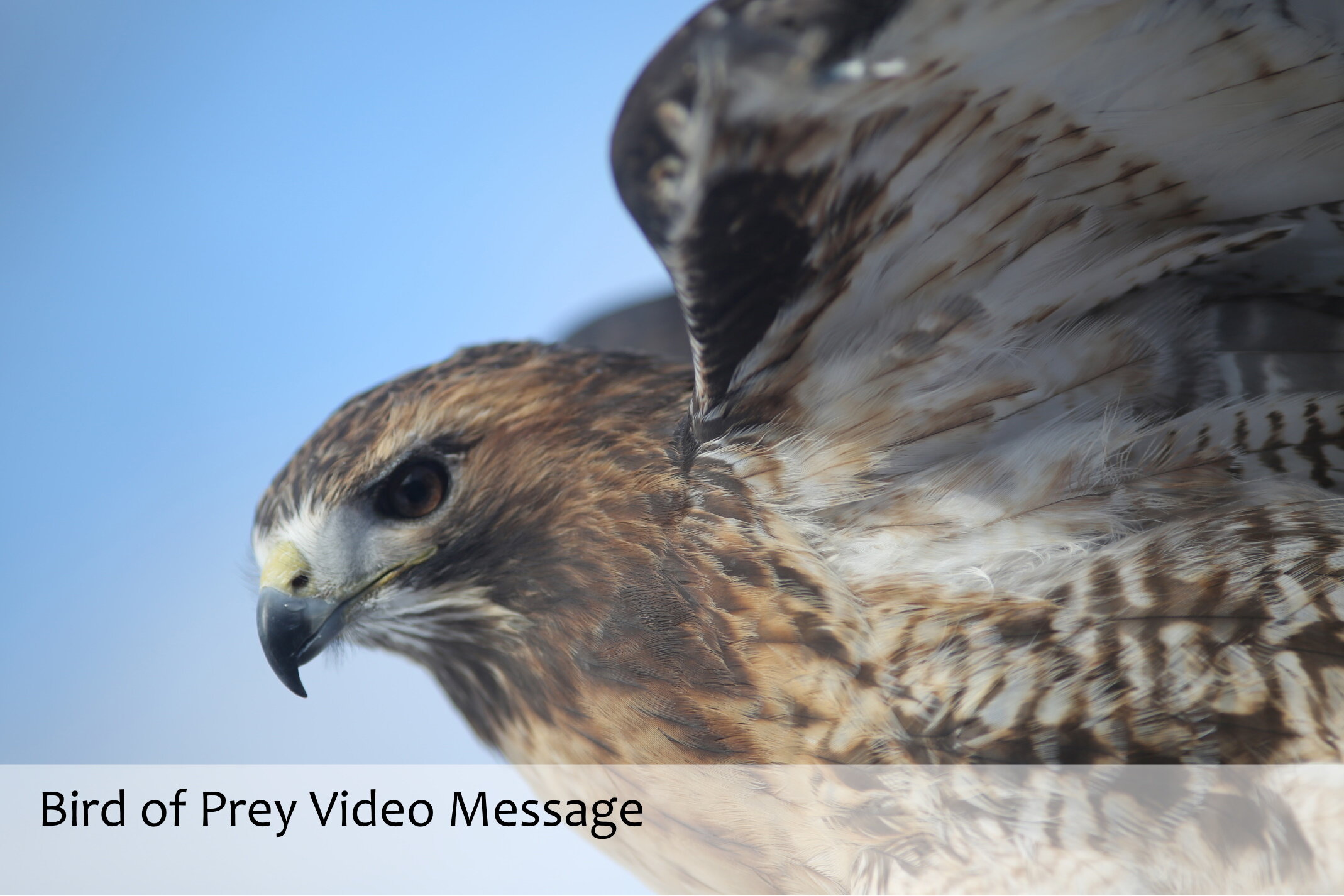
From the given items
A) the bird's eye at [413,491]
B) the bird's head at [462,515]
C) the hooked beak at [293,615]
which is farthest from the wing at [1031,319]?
the hooked beak at [293,615]

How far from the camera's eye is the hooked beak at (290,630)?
1427 mm

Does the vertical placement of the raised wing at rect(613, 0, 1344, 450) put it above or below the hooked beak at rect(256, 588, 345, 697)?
above

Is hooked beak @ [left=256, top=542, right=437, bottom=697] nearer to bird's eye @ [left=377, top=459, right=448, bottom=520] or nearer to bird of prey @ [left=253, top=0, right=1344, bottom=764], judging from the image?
bird of prey @ [left=253, top=0, right=1344, bottom=764]

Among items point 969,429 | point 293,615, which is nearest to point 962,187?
point 969,429

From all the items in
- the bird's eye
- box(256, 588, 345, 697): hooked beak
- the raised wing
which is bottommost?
box(256, 588, 345, 697): hooked beak

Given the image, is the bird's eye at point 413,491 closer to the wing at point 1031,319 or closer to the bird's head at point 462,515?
the bird's head at point 462,515

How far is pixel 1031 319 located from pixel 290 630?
1.19 meters

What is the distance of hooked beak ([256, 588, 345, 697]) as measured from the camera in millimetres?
1427

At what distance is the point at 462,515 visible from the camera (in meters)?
1.50

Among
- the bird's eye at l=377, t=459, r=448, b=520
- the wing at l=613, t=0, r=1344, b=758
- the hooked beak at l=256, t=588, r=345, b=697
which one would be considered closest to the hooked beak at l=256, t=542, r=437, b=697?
the hooked beak at l=256, t=588, r=345, b=697

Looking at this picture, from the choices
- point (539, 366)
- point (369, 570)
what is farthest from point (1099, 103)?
point (369, 570)

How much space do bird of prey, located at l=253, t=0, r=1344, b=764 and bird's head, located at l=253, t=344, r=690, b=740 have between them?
10 millimetres

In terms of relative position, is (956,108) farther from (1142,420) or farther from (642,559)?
(642,559)

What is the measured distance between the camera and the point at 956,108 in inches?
39.5
